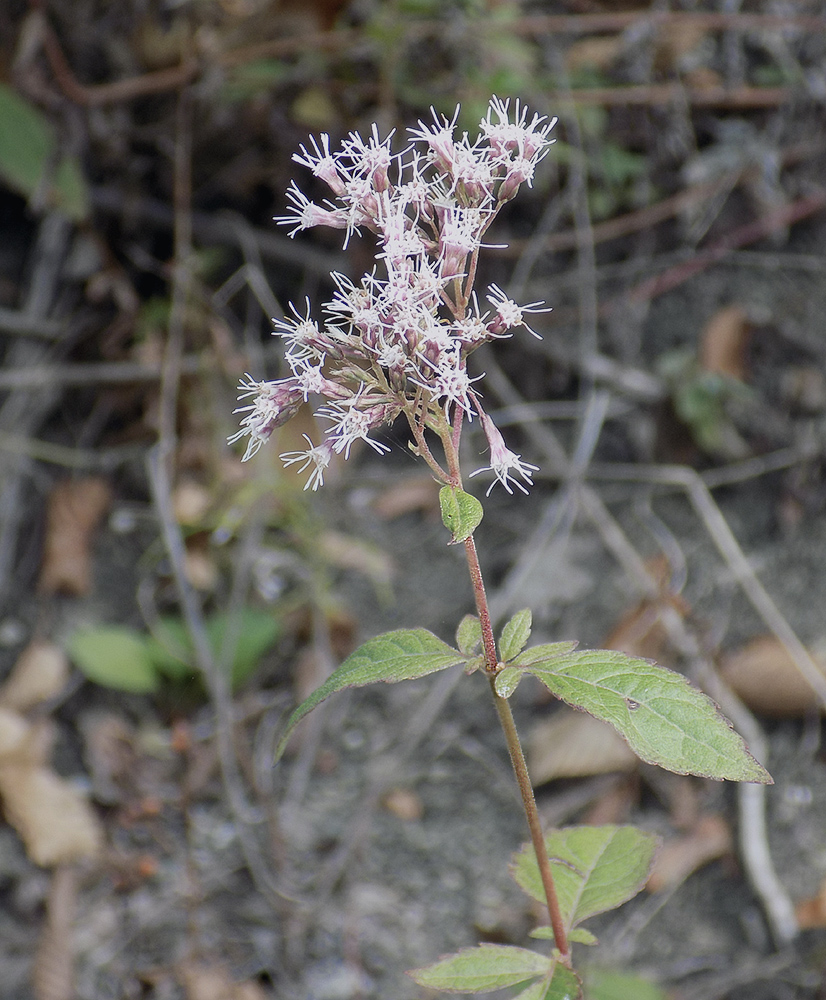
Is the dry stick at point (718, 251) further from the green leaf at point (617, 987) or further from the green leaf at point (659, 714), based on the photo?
the green leaf at point (659, 714)

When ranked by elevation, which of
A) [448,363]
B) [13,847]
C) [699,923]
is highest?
[448,363]

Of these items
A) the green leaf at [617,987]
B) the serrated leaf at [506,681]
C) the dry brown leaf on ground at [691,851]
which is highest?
the serrated leaf at [506,681]

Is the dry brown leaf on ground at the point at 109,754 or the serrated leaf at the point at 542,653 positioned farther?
the dry brown leaf on ground at the point at 109,754

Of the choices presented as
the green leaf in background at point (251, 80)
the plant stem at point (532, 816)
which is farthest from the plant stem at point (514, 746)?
the green leaf in background at point (251, 80)

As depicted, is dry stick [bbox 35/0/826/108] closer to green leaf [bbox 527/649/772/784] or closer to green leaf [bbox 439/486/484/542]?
green leaf [bbox 439/486/484/542]

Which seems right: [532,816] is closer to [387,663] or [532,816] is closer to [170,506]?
[387,663]

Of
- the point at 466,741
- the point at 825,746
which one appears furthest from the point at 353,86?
the point at 825,746

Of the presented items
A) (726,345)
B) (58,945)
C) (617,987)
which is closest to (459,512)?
(617,987)

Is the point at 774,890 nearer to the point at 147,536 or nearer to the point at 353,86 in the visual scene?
the point at 147,536
